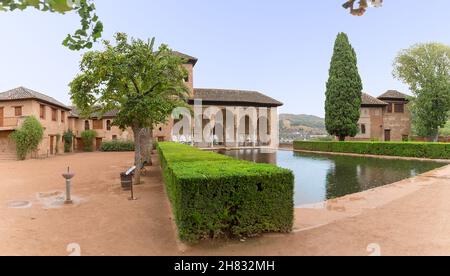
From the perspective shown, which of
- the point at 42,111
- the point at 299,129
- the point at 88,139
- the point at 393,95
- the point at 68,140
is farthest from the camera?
the point at 299,129

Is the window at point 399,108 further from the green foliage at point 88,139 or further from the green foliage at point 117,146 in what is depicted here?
the green foliage at point 88,139

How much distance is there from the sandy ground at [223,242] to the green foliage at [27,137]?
18.2 metres

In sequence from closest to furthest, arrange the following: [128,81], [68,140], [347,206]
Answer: [347,206]
[128,81]
[68,140]

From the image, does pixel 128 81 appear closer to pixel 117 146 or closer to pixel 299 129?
pixel 117 146

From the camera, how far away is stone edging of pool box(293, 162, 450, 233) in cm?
672

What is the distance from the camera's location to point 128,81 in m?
11.8

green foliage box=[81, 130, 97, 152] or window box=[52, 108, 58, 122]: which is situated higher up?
window box=[52, 108, 58, 122]

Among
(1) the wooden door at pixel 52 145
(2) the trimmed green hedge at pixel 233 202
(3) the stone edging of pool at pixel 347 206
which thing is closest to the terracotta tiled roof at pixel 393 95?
(3) the stone edging of pool at pixel 347 206

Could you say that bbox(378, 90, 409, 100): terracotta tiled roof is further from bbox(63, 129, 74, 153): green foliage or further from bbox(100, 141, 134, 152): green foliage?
bbox(63, 129, 74, 153): green foliage

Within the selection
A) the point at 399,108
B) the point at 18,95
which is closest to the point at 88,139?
the point at 18,95

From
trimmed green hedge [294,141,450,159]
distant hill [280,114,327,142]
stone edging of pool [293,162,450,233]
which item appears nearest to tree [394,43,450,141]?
trimmed green hedge [294,141,450,159]

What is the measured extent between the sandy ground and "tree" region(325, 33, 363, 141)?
2451 cm

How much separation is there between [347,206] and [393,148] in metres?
20.3
